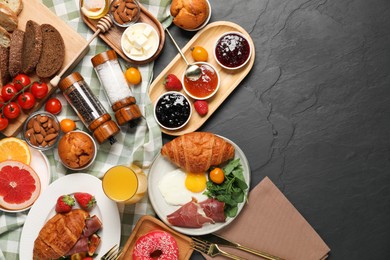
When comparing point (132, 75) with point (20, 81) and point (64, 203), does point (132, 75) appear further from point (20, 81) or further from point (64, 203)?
point (64, 203)

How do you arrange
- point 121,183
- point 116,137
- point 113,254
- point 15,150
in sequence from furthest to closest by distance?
point 116,137, point 15,150, point 113,254, point 121,183

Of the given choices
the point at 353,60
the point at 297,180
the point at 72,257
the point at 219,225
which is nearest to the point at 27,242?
the point at 72,257

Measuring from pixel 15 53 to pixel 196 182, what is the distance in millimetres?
1752

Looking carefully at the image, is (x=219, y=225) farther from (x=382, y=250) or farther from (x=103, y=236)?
(x=382, y=250)

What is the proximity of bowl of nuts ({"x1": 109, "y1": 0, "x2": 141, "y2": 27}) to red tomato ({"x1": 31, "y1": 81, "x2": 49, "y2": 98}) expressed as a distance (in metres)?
0.76

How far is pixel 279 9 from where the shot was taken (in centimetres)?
391

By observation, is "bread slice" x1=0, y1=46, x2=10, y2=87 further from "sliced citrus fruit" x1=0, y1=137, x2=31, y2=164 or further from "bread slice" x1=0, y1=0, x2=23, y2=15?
"sliced citrus fruit" x1=0, y1=137, x2=31, y2=164

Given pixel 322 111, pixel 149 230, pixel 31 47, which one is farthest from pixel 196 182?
pixel 31 47

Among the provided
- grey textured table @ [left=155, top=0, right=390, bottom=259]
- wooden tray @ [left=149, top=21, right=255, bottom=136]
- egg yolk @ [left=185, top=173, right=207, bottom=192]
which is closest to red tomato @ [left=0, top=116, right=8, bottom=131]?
wooden tray @ [left=149, top=21, right=255, bottom=136]

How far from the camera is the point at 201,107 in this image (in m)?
3.70

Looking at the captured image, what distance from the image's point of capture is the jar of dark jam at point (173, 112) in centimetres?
370

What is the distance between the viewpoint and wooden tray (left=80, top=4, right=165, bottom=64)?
380 cm

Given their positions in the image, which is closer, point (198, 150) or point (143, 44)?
point (198, 150)

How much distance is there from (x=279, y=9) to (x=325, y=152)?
4.12 ft
